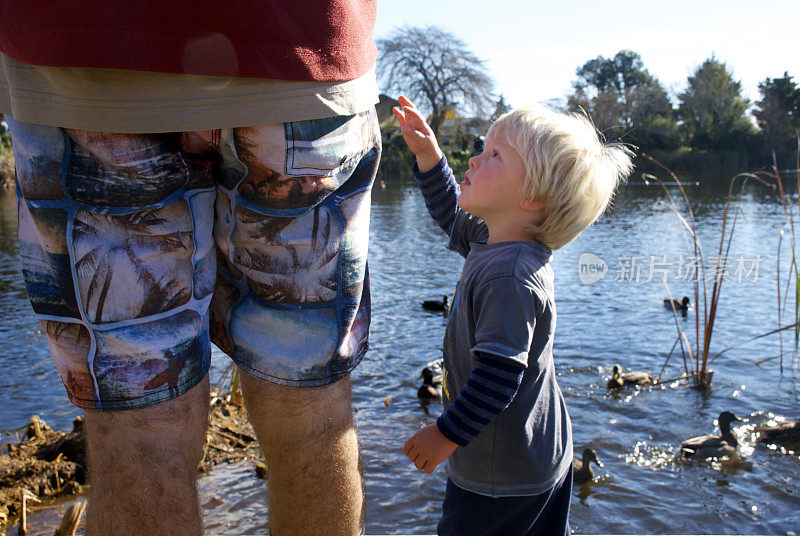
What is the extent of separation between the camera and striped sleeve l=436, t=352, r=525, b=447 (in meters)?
1.69

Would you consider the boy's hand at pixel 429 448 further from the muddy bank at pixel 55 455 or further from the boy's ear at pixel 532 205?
the muddy bank at pixel 55 455

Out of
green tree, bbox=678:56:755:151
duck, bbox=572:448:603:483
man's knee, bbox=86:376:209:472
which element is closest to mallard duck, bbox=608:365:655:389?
duck, bbox=572:448:603:483

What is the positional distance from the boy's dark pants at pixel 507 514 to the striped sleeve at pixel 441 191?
0.87 meters

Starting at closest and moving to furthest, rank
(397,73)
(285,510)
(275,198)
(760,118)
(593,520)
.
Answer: (275,198), (285,510), (593,520), (760,118), (397,73)

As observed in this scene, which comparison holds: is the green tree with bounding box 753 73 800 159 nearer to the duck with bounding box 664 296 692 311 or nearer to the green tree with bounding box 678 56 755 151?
the green tree with bounding box 678 56 755 151

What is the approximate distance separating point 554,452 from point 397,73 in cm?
3894

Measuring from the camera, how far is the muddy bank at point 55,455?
324cm

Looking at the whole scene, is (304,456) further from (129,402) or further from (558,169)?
(558,169)

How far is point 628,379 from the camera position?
5.29m

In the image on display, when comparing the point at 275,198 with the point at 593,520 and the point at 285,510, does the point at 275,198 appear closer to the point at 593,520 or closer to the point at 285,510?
the point at 285,510

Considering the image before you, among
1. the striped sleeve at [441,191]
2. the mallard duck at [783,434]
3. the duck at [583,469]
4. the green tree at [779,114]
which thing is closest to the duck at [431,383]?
the duck at [583,469]

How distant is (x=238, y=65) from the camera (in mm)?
1382

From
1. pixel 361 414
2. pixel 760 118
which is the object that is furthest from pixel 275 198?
pixel 760 118

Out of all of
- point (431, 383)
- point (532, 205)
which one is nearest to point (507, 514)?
point (532, 205)
